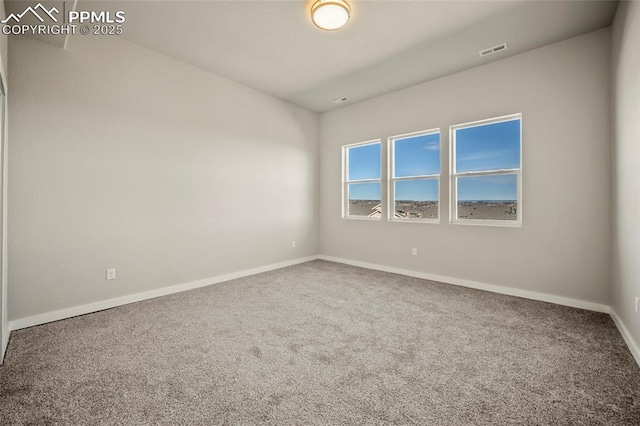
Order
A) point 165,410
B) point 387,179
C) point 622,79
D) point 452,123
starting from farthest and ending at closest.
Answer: point 387,179 → point 452,123 → point 622,79 → point 165,410

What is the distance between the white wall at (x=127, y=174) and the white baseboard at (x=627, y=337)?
424cm

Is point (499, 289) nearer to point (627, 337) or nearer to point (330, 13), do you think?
point (627, 337)

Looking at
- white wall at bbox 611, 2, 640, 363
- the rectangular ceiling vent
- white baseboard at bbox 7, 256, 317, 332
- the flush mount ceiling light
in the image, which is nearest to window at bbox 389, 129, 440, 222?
the rectangular ceiling vent

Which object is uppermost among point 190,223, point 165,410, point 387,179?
point 387,179

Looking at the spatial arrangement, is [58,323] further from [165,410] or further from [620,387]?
[620,387]

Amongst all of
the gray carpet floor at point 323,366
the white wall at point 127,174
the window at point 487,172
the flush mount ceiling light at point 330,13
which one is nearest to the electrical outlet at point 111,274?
the white wall at point 127,174

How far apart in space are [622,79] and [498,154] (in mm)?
1384

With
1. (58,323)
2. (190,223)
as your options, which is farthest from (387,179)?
(58,323)

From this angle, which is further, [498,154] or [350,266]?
[350,266]

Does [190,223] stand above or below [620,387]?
above

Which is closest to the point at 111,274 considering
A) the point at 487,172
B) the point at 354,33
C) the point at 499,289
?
the point at 354,33

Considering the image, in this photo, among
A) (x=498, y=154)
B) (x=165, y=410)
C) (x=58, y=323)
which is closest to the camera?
(x=165, y=410)

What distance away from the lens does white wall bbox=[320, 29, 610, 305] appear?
3.06 metres

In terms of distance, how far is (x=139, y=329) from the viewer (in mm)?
2596
